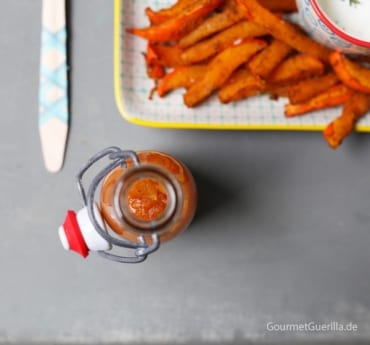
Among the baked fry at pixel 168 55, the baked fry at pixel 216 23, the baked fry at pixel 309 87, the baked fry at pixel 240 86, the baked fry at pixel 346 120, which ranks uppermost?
the baked fry at pixel 216 23

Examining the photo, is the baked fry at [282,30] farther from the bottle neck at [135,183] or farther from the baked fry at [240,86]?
the bottle neck at [135,183]

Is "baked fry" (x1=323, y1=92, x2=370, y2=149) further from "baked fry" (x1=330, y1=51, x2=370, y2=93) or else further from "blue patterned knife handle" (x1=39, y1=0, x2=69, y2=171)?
"blue patterned knife handle" (x1=39, y1=0, x2=69, y2=171)

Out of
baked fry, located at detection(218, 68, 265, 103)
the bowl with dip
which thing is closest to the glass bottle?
baked fry, located at detection(218, 68, 265, 103)

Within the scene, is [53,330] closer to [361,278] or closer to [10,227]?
[10,227]

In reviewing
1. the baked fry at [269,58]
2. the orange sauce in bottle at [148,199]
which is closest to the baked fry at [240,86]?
the baked fry at [269,58]

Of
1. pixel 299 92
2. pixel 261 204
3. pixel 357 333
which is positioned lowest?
pixel 357 333

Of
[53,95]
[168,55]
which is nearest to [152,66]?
[168,55]

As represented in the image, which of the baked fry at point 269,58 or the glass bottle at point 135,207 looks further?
the baked fry at point 269,58

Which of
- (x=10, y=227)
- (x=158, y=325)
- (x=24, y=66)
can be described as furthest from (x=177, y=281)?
(x=24, y=66)
